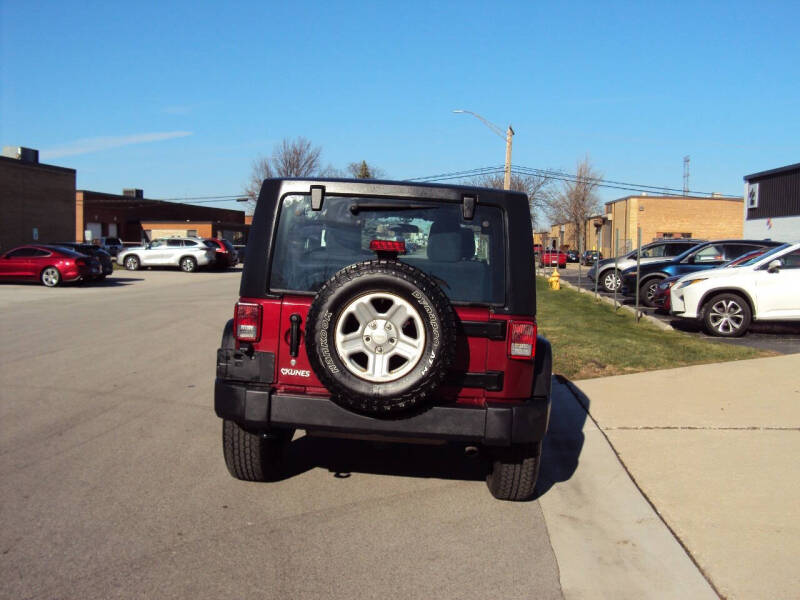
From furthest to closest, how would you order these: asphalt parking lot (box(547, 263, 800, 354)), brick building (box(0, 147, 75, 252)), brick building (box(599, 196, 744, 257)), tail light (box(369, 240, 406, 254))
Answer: brick building (box(599, 196, 744, 257))
brick building (box(0, 147, 75, 252))
asphalt parking lot (box(547, 263, 800, 354))
tail light (box(369, 240, 406, 254))

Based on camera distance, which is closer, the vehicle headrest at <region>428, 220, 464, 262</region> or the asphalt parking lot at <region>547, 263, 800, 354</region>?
the vehicle headrest at <region>428, 220, 464, 262</region>

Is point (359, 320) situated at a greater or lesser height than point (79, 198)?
lesser

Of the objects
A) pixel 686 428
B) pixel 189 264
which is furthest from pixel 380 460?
pixel 189 264

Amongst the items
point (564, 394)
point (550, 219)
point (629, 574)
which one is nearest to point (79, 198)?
point (550, 219)

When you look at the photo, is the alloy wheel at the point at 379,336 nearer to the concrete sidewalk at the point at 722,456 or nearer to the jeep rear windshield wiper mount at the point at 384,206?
the jeep rear windshield wiper mount at the point at 384,206

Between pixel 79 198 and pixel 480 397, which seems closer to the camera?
pixel 480 397

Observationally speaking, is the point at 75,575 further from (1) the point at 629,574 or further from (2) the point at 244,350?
(1) the point at 629,574

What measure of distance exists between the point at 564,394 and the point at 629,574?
176 inches

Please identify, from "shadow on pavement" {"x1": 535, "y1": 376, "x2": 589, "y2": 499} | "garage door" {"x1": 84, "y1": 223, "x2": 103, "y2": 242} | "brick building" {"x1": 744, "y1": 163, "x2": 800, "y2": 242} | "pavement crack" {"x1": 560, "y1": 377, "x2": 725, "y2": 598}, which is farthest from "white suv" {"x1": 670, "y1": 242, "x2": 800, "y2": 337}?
"garage door" {"x1": 84, "y1": 223, "x2": 103, "y2": 242}

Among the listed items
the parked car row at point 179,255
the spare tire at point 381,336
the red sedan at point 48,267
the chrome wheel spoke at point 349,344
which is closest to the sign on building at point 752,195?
the parked car row at point 179,255

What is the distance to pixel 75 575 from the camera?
150 inches

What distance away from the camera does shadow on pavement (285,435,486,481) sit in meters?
5.80

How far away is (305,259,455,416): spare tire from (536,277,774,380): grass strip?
5591mm

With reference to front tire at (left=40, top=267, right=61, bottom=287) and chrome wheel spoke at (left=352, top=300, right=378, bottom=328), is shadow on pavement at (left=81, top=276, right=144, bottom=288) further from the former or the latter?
chrome wheel spoke at (left=352, top=300, right=378, bottom=328)
